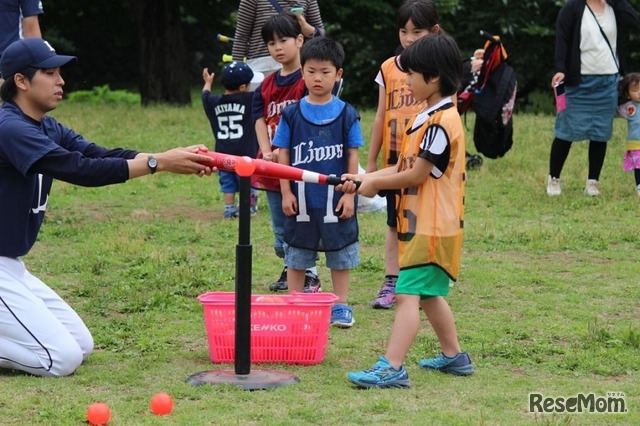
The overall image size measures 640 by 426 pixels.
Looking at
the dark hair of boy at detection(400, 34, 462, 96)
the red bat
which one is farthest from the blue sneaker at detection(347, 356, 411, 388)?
the dark hair of boy at detection(400, 34, 462, 96)

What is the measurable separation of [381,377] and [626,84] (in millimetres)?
6862

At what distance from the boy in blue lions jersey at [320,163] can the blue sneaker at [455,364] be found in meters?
1.13

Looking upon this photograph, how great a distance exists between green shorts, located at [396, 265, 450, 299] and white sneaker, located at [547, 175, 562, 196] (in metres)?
6.30

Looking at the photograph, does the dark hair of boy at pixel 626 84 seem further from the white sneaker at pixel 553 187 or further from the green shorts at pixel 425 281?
the green shorts at pixel 425 281

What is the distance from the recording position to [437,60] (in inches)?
222

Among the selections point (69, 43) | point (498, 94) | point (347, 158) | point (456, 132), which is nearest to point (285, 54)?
point (347, 158)

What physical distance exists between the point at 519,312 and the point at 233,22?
19.1m

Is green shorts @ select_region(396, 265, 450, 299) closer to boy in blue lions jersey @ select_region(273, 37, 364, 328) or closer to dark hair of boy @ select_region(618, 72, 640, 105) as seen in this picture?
boy in blue lions jersey @ select_region(273, 37, 364, 328)

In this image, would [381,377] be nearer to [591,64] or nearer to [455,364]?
[455,364]

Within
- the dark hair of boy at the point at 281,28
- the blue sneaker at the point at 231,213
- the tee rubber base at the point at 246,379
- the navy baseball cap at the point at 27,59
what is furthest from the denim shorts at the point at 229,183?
the tee rubber base at the point at 246,379

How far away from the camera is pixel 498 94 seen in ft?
37.9

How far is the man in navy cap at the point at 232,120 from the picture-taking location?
10664 mm

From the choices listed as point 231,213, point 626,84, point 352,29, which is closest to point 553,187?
point 626,84

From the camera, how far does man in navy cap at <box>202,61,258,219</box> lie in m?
10.7
